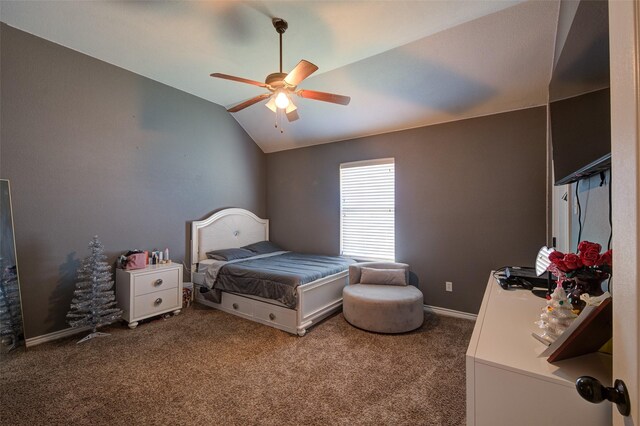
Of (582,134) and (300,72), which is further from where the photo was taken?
(300,72)

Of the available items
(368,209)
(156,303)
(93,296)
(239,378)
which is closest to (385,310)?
(239,378)

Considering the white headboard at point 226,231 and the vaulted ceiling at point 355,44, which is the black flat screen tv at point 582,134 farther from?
the white headboard at point 226,231

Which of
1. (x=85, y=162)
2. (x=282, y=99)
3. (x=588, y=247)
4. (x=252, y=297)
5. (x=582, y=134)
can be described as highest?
(x=282, y=99)

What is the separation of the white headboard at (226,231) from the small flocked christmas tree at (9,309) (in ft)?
5.38

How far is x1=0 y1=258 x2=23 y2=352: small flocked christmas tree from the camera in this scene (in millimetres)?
2363

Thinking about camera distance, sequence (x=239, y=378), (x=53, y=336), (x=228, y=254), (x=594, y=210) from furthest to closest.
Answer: (x=228, y=254) < (x=53, y=336) < (x=239, y=378) < (x=594, y=210)

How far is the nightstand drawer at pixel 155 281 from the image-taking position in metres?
2.92

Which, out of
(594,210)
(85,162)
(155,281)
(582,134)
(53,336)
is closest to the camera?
(582,134)

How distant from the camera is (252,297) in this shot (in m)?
3.12

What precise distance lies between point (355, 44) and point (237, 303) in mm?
3002

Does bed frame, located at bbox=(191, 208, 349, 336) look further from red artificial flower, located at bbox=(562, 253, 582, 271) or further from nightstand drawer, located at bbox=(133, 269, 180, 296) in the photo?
red artificial flower, located at bbox=(562, 253, 582, 271)

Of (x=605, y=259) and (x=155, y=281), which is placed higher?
(x=605, y=259)

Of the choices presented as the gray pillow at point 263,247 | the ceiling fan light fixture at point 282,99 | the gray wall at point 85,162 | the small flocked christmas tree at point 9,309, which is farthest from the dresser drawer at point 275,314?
the small flocked christmas tree at point 9,309

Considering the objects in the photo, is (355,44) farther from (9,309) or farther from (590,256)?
(9,309)
